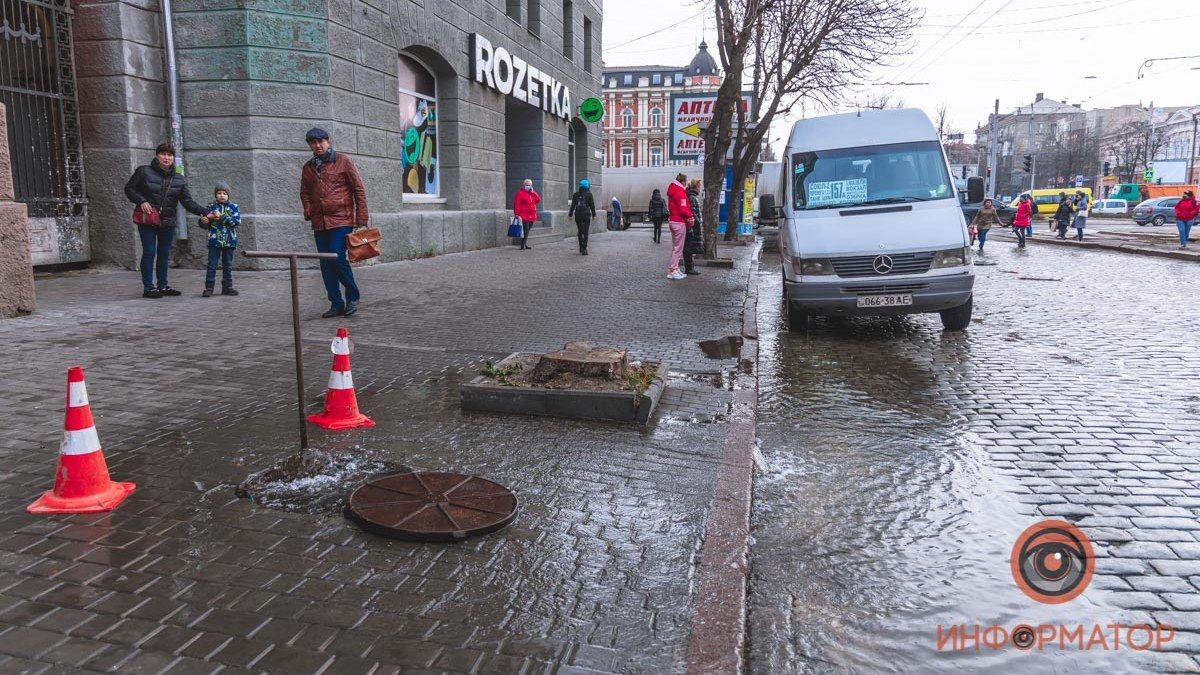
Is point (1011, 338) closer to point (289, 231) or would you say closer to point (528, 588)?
point (528, 588)

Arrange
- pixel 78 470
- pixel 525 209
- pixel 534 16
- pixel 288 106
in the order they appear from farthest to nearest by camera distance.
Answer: pixel 534 16 → pixel 525 209 → pixel 288 106 → pixel 78 470

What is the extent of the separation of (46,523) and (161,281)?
706cm

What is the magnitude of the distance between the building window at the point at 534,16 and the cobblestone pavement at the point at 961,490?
17017 mm

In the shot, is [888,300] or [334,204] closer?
[888,300]

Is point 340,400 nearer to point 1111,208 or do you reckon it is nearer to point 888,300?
point 888,300

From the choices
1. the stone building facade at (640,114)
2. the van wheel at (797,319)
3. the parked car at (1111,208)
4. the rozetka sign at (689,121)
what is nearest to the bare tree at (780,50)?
the rozetka sign at (689,121)

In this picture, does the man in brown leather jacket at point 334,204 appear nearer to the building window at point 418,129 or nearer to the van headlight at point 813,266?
the van headlight at point 813,266

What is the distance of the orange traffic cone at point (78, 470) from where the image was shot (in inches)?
138

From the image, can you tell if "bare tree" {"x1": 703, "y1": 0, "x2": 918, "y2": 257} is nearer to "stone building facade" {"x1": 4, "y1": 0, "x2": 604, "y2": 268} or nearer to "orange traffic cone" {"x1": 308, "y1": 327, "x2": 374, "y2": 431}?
"stone building facade" {"x1": 4, "y1": 0, "x2": 604, "y2": 268}

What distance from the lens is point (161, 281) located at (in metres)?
9.59

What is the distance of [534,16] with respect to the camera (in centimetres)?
2273

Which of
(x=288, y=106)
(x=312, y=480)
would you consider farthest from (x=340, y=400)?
(x=288, y=106)

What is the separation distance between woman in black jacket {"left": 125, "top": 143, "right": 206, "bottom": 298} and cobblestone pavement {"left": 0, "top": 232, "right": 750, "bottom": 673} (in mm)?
1849

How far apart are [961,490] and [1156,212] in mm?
50711
